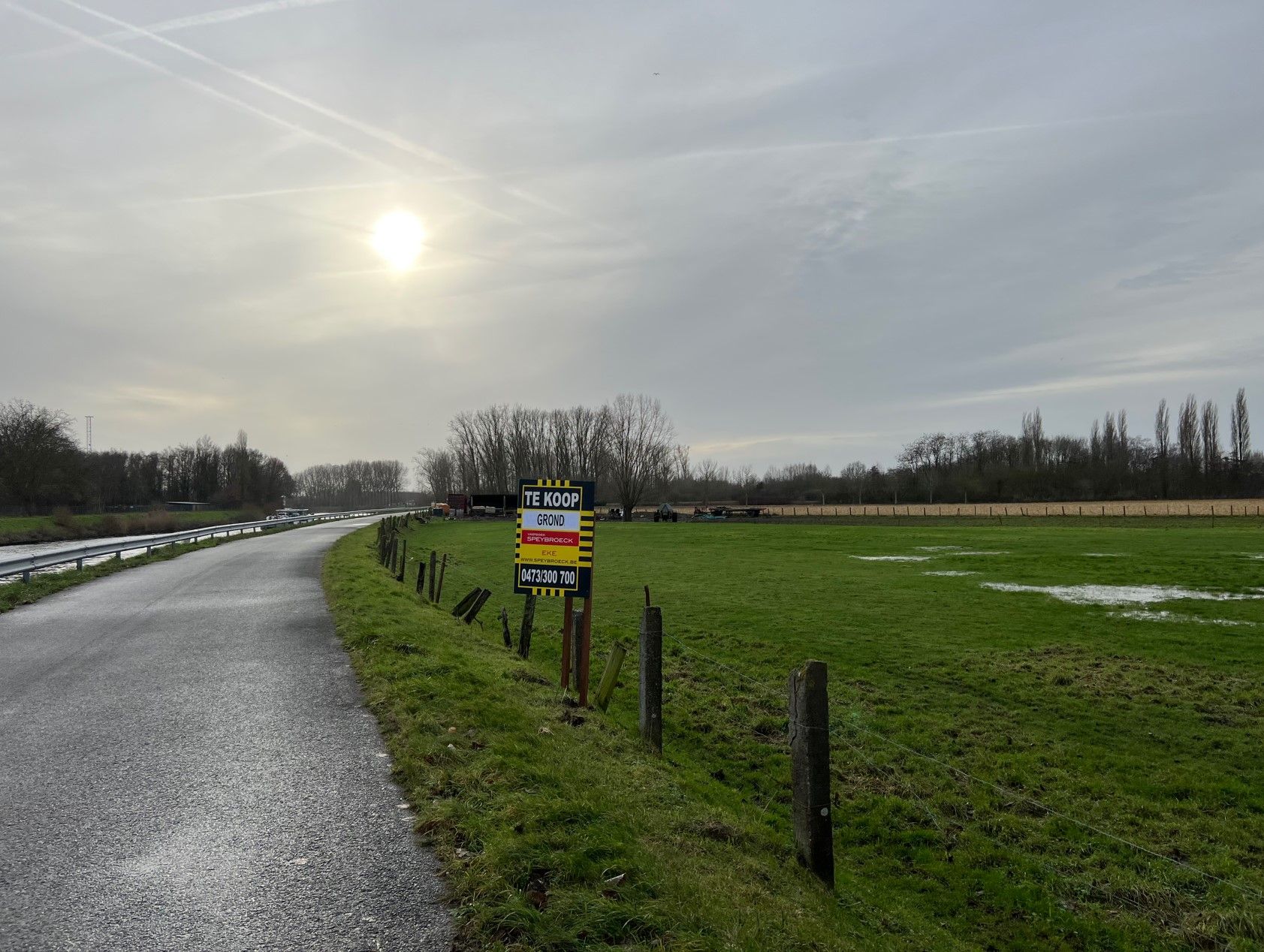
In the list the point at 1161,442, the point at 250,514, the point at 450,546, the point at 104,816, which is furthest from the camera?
the point at 1161,442

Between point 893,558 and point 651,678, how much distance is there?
27.4 m

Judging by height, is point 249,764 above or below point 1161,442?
below

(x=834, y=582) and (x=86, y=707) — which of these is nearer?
(x=86, y=707)

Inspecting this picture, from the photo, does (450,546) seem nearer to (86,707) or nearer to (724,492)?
(86,707)

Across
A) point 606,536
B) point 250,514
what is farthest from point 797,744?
point 250,514

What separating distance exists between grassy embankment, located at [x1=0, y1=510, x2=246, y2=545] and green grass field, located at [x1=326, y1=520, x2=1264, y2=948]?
154 feet

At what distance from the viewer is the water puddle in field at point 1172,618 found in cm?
1595

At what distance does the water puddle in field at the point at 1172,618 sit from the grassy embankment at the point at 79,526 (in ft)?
188

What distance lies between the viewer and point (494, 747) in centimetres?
664

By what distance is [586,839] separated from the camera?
15.8 feet

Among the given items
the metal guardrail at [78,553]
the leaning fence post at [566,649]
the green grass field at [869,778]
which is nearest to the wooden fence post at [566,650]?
the leaning fence post at [566,649]

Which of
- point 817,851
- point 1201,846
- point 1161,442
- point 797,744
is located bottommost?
point 1201,846

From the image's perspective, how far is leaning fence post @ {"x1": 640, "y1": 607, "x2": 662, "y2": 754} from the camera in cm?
779

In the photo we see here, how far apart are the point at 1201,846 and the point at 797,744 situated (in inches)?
152
